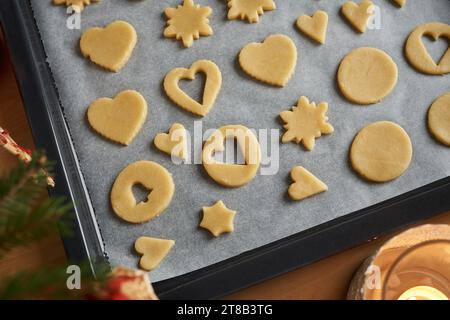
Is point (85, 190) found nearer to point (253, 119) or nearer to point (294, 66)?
point (253, 119)

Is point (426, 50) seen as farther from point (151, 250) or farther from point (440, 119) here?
point (151, 250)

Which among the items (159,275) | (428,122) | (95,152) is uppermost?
(428,122)

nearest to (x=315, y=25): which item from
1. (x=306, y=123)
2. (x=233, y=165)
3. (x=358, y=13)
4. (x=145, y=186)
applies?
(x=358, y=13)

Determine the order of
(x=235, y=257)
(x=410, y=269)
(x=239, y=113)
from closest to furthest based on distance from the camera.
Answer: (x=410, y=269) < (x=235, y=257) < (x=239, y=113)

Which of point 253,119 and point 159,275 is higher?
point 253,119

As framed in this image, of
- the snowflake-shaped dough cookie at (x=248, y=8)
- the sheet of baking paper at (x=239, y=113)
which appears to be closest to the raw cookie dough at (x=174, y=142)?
the sheet of baking paper at (x=239, y=113)

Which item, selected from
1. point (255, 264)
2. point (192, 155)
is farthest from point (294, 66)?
point (255, 264)
